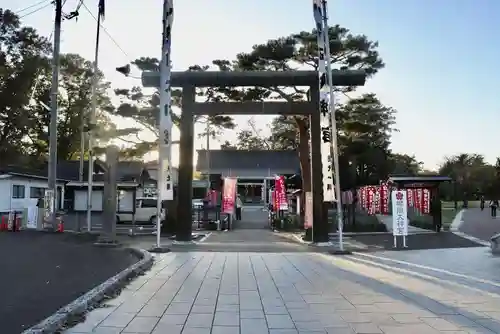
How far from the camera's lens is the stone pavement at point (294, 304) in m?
5.33

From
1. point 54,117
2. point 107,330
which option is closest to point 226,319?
point 107,330

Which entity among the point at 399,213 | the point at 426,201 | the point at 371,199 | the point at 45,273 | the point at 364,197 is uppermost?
the point at 364,197

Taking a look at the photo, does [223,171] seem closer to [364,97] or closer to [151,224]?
[151,224]

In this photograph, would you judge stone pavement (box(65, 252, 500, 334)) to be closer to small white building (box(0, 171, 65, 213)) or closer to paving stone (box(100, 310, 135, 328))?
paving stone (box(100, 310, 135, 328))

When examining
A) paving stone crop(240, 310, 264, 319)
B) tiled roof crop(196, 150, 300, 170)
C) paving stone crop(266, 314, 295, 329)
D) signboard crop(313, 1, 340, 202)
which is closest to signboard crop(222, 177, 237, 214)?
signboard crop(313, 1, 340, 202)

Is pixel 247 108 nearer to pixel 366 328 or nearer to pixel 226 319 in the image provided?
pixel 226 319

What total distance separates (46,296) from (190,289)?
82.0 inches

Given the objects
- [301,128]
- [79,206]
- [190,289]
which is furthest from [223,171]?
[190,289]

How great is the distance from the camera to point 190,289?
7707mm

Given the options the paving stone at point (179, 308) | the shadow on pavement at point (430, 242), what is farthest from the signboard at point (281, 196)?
the paving stone at point (179, 308)

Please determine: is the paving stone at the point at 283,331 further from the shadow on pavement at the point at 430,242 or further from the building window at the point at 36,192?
the building window at the point at 36,192

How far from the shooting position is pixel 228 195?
27.5 metres

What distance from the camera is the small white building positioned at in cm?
2712

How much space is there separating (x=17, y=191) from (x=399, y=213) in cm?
2236
